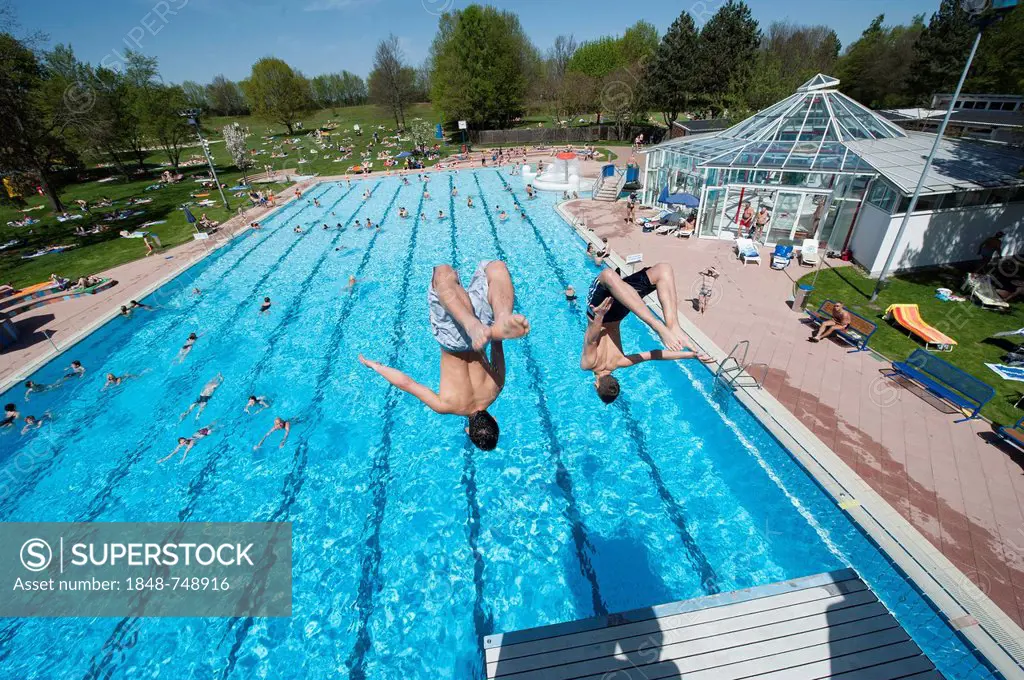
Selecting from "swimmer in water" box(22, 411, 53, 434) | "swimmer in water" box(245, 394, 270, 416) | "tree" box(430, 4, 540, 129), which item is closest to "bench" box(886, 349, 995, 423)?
"swimmer in water" box(245, 394, 270, 416)

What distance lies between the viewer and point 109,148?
4303 cm

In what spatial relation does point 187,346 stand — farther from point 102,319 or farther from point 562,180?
point 562,180

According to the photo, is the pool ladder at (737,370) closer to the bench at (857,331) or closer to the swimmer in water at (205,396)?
the bench at (857,331)

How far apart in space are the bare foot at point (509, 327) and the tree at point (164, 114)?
58.1m

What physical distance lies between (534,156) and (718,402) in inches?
1541

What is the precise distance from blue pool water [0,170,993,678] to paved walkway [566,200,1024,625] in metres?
1.11

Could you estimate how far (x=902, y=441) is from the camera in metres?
8.55

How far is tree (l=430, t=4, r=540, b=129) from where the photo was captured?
53469mm

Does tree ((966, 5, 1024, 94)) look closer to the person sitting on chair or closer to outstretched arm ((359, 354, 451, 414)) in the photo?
the person sitting on chair

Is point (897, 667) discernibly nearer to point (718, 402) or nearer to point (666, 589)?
point (666, 589)

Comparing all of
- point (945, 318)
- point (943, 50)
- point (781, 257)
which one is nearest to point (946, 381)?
point (945, 318)

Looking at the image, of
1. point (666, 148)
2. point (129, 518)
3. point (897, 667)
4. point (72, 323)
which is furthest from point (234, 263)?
point (897, 667)

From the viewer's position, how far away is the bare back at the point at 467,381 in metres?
4.25

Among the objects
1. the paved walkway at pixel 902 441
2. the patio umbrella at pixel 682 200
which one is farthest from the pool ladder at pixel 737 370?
the patio umbrella at pixel 682 200
